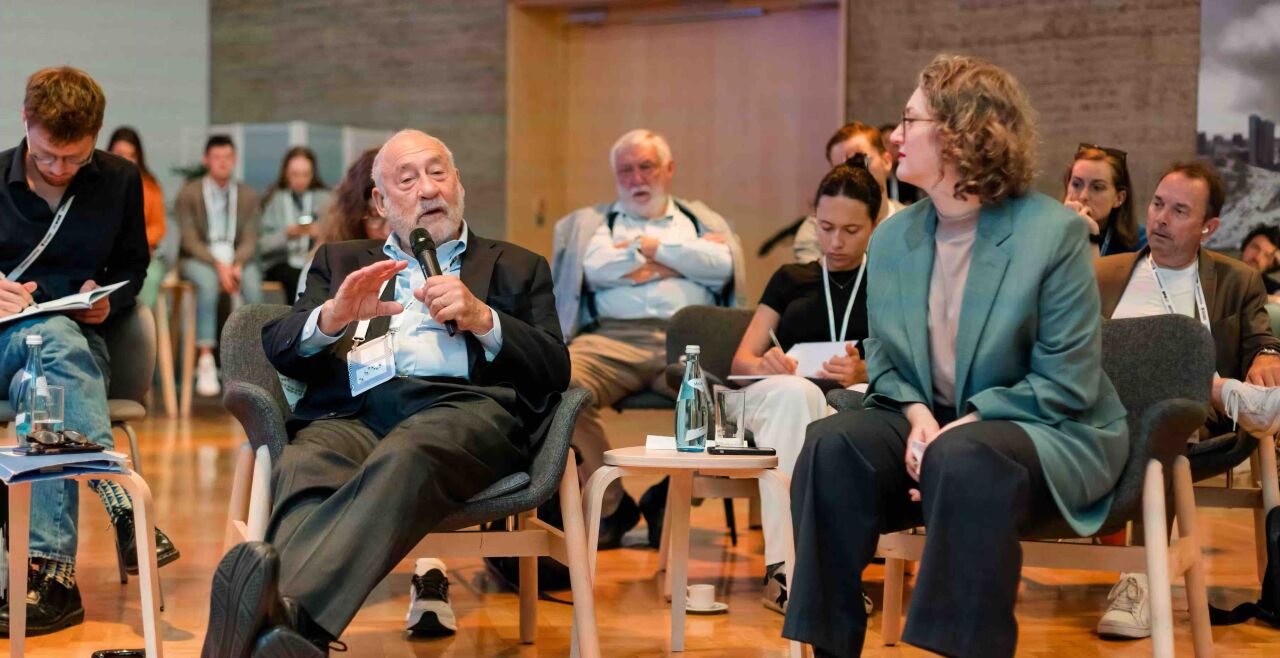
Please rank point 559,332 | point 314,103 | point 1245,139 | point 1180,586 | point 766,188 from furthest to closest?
1. point 314,103
2. point 766,188
3. point 1245,139
4. point 1180,586
5. point 559,332

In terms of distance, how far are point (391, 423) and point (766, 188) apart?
5513 mm

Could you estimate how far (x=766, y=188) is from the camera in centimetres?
846

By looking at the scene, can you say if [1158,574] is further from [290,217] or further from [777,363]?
[290,217]

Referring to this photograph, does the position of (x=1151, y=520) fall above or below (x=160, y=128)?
below

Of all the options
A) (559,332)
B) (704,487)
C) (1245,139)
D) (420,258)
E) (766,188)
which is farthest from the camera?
(766,188)

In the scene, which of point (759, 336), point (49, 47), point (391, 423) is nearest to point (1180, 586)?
point (759, 336)

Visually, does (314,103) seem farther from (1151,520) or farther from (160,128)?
(1151,520)

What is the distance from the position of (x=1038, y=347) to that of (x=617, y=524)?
233 cm

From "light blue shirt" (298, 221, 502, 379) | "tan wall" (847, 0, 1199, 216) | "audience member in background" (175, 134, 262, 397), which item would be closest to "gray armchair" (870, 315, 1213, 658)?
"light blue shirt" (298, 221, 502, 379)

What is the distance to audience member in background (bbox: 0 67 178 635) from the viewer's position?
11.9 ft

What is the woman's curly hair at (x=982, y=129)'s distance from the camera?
9.14 ft

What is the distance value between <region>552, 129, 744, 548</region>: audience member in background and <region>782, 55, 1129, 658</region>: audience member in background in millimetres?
2034

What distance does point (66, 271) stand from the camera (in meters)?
4.11

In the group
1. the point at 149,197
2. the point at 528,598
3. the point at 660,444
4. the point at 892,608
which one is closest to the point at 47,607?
the point at 528,598
